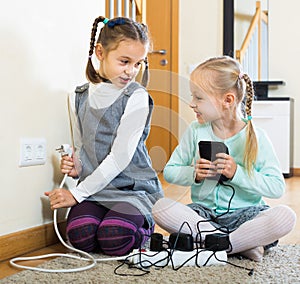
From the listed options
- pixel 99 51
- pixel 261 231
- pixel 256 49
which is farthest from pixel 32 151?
pixel 256 49

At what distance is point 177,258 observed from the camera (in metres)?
1.34

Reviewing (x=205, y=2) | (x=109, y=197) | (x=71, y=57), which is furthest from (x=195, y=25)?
(x=109, y=197)

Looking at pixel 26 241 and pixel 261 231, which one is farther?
pixel 26 241

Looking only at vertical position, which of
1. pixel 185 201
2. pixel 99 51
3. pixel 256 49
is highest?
pixel 256 49

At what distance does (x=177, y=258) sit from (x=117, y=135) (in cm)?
45

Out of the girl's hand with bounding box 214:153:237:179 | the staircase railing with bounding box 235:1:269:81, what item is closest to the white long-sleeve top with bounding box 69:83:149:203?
the girl's hand with bounding box 214:153:237:179

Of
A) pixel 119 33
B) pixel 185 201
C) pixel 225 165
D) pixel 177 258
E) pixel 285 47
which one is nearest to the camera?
pixel 177 258

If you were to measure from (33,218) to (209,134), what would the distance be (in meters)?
0.57

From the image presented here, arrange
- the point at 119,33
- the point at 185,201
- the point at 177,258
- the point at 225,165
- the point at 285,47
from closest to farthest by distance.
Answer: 1. the point at 177,258
2. the point at 225,165
3. the point at 119,33
4. the point at 185,201
5. the point at 285,47

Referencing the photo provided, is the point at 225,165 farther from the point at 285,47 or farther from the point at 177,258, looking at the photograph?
the point at 285,47

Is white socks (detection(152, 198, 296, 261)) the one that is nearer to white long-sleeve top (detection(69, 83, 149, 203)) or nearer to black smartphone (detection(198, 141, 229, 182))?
black smartphone (detection(198, 141, 229, 182))

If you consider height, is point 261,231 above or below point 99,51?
below

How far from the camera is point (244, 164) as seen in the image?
152cm

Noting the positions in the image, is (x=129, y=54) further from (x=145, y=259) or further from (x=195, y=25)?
(x=195, y=25)
